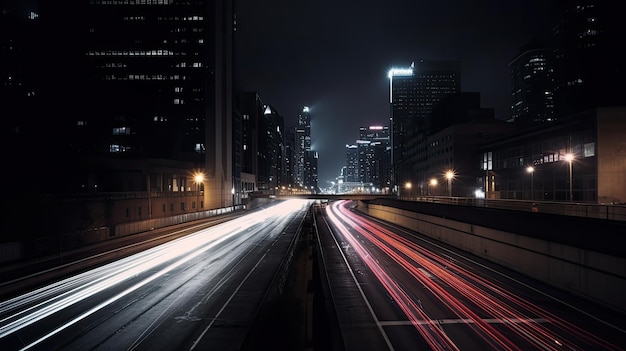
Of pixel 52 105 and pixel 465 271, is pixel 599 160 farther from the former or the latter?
pixel 52 105

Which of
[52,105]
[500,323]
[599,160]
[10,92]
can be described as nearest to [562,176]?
[599,160]

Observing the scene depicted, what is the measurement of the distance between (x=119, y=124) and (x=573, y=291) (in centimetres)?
11266

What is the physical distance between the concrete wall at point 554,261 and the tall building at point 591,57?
4914 inches

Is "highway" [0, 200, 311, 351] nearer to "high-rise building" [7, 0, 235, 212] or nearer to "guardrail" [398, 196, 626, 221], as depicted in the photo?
"guardrail" [398, 196, 626, 221]

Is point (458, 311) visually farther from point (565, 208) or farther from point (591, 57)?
point (591, 57)

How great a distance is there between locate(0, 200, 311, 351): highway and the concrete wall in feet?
44.6

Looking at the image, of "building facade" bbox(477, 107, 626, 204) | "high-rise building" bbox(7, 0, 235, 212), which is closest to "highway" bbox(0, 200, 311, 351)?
"building facade" bbox(477, 107, 626, 204)

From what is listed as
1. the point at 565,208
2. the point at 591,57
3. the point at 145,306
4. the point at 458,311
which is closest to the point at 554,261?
the point at 458,311

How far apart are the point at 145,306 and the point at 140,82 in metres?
114

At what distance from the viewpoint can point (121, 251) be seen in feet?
95.8

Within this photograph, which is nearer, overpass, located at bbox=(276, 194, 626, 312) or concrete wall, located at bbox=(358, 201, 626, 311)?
concrete wall, located at bbox=(358, 201, 626, 311)

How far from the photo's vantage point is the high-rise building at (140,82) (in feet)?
341

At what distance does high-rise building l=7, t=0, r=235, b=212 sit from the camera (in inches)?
4087

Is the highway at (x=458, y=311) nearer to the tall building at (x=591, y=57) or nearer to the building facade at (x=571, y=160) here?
the building facade at (x=571, y=160)
